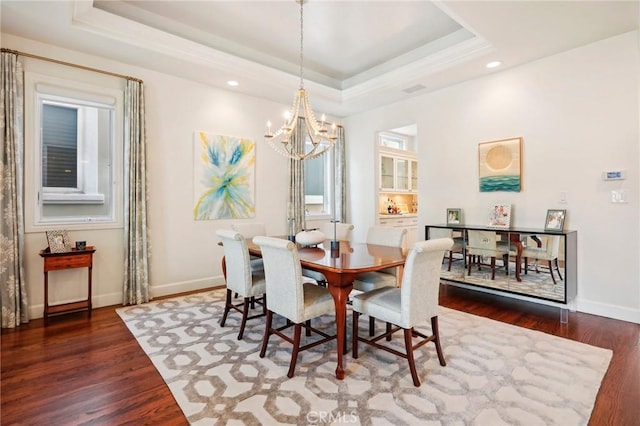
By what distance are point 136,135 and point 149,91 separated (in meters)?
0.61

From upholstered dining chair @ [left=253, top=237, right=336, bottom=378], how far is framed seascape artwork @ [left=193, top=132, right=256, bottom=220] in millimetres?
2363

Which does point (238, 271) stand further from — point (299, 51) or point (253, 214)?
point (299, 51)

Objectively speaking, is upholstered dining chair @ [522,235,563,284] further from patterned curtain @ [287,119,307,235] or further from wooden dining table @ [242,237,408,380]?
patterned curtain @ [287,119,307,235]

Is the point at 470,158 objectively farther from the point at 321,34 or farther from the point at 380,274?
the point at 321,34

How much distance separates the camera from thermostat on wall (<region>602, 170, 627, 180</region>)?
3.11 meters

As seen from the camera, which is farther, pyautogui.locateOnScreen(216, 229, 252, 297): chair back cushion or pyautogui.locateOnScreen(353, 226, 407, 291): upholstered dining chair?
pyautogui.locateOnScreen(353, 226, 407, 291): upholstered dining chair

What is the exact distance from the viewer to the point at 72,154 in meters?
3.69

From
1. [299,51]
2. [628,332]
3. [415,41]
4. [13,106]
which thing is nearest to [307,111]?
[299,51]

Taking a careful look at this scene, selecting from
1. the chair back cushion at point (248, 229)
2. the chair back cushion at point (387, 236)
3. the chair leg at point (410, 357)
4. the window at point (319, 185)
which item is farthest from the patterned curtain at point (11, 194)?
the window at point (319, 185)

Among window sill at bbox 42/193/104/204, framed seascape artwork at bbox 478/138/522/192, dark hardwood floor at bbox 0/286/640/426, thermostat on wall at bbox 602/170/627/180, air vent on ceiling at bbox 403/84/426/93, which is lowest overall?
dark hardwood floor at bbox 0/286/640/426

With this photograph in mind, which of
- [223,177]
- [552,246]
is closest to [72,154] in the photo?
[223,177]

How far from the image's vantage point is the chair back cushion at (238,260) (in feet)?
8.67

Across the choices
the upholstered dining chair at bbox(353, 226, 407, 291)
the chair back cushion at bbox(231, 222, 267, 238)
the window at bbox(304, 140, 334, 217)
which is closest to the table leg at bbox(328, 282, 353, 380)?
the upholstered dining chair at bbox(353, 226, 407, 291)

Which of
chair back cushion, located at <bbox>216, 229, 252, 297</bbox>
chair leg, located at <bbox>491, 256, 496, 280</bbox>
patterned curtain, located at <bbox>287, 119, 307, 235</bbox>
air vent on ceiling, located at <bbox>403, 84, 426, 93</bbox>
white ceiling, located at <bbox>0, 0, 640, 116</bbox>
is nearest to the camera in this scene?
chair back cushion, located at <bbox>216, 229, 252, 297</bbox>
